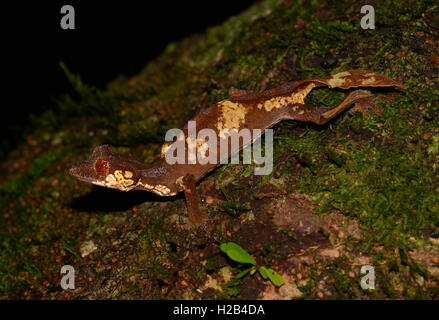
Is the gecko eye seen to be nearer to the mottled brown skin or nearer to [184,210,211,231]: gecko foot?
the mottled brown skin

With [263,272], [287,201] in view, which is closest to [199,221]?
[263,272]

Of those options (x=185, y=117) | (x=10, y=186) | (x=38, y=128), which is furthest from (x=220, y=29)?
(x=10, y=186)

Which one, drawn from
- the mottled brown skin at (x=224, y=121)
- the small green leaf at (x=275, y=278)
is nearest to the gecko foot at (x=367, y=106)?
the mottled brown skin at (x=224, y=121)

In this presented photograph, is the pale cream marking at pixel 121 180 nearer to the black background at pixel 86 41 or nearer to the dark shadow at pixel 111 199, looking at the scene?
the dark shadow at pixel 111 199

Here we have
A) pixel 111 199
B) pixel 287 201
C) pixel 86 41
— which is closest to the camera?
pixel 287 201

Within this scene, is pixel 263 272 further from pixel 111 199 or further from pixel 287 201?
pixel 111 199

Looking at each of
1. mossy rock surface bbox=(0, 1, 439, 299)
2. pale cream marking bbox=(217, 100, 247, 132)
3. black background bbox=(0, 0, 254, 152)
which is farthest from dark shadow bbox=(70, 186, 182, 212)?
black background bbox=(0, 0, 254, 152)

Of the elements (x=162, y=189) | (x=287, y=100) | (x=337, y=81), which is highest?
(x=337, y=81)

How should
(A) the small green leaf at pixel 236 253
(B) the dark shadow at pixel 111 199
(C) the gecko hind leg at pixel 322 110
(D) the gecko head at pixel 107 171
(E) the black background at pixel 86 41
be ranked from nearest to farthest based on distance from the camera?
(A) the small green leaf at pixel 236 253, (C) the gecko hind leg at pixel 322 110, (D) the gecko head at pixel 107 171, (B) the dark shadow at pixel 111 199, (E) the black background at pixel 86 41
